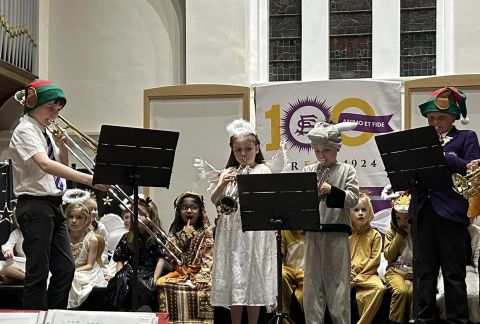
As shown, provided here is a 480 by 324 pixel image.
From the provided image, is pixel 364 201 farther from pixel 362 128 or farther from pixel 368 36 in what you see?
pixel 368 36

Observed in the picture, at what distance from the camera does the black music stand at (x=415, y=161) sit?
476 cm

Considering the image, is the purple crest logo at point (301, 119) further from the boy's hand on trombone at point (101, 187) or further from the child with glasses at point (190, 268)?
the boy's hand on trombone at point (101, 187)

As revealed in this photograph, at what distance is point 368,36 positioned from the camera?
9.82m

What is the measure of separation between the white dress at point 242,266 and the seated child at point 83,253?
158 centimetres

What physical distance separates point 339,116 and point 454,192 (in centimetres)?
285

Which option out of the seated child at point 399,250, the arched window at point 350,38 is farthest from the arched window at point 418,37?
the seated child at point 399,250

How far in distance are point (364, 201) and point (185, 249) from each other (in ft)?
5.45

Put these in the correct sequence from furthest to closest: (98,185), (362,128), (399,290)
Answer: (362,128)
(399,290)
(98,185)

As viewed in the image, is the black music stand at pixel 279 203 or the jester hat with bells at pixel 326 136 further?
the jester hat with bells at pixel 326 136

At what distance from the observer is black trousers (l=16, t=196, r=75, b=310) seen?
195 inches

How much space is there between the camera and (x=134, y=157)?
4906mm

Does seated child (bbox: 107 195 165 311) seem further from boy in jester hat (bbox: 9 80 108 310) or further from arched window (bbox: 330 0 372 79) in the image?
arched window (bbox: 330 0 372 79)

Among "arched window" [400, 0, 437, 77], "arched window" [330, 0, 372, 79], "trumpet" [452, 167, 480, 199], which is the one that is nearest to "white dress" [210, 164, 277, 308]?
"trumpet" [452, 167, 480, 199]

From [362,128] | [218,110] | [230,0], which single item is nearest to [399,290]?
[362,128]
